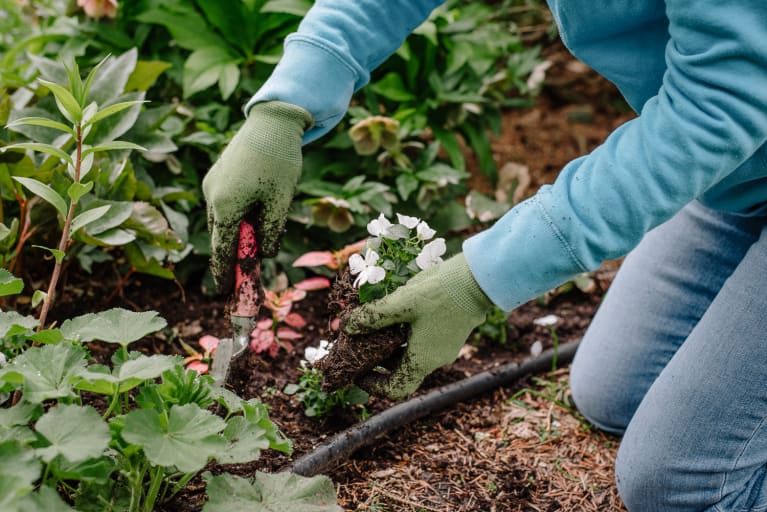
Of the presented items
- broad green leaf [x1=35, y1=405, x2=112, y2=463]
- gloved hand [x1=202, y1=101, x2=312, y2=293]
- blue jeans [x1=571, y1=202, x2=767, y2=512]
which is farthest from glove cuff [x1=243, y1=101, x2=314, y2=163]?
blue jeans [x1=571, y1=202, x2=767, y2=512]

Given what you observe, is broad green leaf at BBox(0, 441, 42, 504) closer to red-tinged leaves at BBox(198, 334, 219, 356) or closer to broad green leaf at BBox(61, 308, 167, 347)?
broad green leaf at BBox(61, 308, 167, 347)

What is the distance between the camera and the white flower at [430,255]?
1465 millimetres

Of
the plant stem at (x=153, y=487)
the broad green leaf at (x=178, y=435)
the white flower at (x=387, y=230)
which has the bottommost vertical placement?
the plant stem at (x=153, y=487)

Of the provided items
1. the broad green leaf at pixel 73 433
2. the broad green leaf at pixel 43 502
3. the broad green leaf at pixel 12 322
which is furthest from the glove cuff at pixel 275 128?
the broad green leaf at pixel 43 502

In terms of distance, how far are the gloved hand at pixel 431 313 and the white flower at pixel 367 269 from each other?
5cm

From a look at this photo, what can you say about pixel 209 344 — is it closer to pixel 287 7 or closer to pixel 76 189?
pixel 76 189

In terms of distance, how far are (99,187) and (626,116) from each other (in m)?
2.80

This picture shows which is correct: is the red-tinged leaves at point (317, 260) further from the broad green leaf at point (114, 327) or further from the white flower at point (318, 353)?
the broad green leaf at point (114, 327)

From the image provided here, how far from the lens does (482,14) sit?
2877 mm

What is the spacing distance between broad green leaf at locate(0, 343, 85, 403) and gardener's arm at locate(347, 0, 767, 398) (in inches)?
19.3

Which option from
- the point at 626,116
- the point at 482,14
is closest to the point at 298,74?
the point at 482,14

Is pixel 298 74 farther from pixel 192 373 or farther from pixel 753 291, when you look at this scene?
pixel 753 291

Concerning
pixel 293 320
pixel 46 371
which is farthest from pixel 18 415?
pixel 293 320

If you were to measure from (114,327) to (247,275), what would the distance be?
34 centimetres
